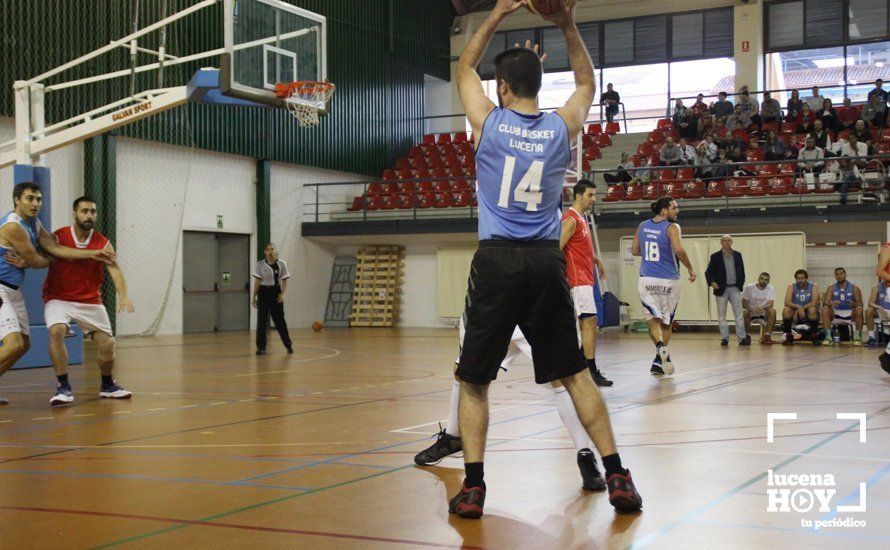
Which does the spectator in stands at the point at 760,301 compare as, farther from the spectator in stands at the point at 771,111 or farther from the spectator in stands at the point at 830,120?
the spectator in stands at the point at 771,111

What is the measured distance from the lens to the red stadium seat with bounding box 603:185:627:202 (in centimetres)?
2483

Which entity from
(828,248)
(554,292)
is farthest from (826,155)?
(554,292)

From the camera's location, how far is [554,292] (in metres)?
4.48

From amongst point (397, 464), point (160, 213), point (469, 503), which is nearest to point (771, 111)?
point (160, 213)

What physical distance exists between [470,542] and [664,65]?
28.6m

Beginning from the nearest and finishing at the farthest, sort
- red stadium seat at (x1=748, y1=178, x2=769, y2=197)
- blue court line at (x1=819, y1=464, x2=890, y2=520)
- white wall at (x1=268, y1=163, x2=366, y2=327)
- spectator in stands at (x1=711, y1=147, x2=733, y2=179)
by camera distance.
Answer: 1. blue court line at (x1=819, y1=464, x2=890, y2=520)
2. red stadium seat at (x1=748, y1=178, x2=769, y2=197)
3. spectator in stands at (x1=711, y1=147, x2=733, y2=179)
4. white wall at (x1=268, y1=163, x2=366, y2=327)

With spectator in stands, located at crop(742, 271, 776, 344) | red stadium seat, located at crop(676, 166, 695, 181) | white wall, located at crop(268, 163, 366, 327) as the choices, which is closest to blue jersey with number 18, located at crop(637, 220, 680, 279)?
spectator in stands, located at crop(742, 271, 776, 344)

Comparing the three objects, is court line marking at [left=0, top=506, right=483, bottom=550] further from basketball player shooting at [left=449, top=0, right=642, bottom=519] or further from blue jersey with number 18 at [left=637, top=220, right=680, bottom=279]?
blue jersey with number 18 at [left=637, top=220, right=680, bottom=279]

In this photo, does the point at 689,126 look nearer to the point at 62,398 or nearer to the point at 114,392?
the point at 114,392

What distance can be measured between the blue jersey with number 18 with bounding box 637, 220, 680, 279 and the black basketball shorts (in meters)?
7.38

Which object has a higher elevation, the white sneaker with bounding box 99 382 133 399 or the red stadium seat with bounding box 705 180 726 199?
the red stadium seat with bounding box 705 180 726 199

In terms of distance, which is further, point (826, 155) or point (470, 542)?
point (826, 155)

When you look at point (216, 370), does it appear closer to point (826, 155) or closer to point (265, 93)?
point (265, 93)

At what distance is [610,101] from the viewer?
97.3 ft
